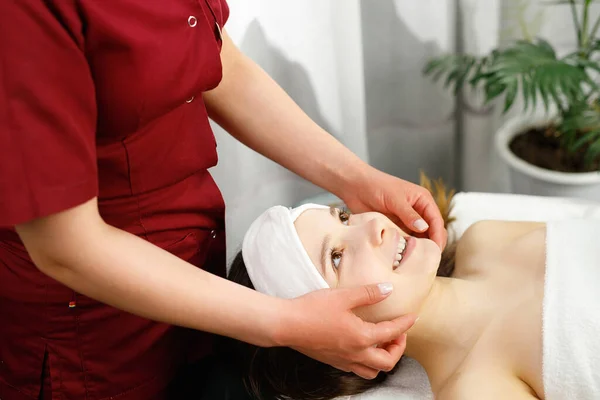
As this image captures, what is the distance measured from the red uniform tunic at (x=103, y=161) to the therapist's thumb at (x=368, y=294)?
14.5 inches

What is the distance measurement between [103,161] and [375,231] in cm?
53

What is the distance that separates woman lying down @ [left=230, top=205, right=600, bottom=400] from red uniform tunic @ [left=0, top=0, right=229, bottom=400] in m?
0.18

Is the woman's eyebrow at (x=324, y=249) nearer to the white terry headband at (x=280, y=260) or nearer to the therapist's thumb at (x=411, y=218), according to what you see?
the white terry headband at (x=280, y=260)

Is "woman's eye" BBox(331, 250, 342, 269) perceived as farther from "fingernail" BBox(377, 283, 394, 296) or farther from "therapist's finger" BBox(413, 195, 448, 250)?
"therapist's finger" BBox(413, 195, 448, 250)

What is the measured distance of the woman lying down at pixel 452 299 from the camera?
1254mm

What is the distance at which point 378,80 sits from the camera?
2.47m

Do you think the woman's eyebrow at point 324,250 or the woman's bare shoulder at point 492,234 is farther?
the woman's bare shoulder at point 492,234

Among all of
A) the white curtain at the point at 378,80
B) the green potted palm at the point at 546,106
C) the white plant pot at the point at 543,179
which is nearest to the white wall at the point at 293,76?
the white curtain at the point at 378,80

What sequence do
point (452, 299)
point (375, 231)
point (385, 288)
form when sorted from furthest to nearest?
point (452, 299) → point (375, 231) → point (385, 288)

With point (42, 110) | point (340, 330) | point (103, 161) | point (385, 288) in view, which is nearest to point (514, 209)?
point (385, 288)

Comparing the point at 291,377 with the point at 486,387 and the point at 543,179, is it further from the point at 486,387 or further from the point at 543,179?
the point at 543,179

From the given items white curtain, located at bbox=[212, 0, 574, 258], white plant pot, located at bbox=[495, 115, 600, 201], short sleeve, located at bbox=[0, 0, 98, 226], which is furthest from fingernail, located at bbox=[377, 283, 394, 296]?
white plant pot, located at bbox=[495, 115, 600, 201]

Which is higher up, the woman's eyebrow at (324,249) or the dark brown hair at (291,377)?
the woman's eyebrow at (324,249)

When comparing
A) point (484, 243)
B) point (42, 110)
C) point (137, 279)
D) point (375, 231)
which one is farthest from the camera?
point (484, 243)
